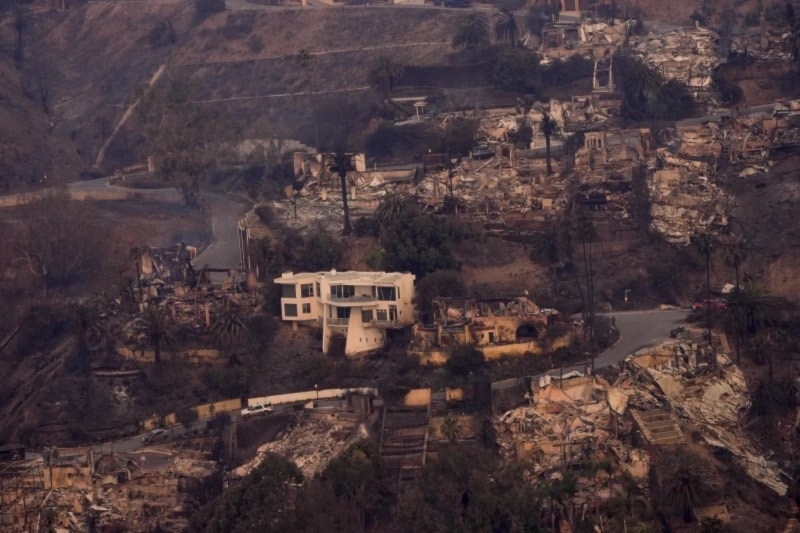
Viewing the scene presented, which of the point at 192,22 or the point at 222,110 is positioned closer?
the point at 222,110

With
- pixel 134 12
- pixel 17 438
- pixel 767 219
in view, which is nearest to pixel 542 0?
pixel 134 12

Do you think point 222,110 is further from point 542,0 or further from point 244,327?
point 244,327

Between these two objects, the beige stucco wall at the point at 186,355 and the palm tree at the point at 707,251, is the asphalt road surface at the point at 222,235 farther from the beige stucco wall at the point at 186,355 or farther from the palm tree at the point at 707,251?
the palm tree at the point at 707,251

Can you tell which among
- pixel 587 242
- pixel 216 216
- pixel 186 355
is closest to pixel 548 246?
pixel 587 242

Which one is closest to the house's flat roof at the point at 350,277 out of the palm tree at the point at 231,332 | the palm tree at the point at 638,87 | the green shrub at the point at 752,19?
the palm tree at the point at 231,332

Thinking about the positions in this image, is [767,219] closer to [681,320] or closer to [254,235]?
[681,320]

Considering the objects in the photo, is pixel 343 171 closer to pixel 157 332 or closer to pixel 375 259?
pixel 375 259

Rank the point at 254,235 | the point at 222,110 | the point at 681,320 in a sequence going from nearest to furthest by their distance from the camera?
the point at 681,320 < the point at 254,235 < the point at 222,110

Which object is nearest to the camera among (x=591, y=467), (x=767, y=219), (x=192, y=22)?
(x=591, y=467)

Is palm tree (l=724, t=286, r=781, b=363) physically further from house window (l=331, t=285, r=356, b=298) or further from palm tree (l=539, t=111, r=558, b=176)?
palm tree (l=539, t=111, r=558, b=176)
